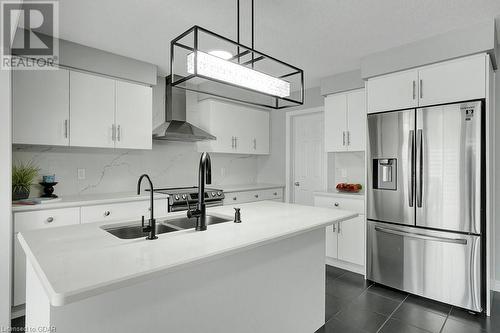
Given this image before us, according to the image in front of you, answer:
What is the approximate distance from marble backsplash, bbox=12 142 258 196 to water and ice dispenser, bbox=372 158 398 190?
248cm

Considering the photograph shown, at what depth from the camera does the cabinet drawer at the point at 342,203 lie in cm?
336

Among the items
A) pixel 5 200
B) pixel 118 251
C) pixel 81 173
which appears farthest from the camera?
pixel 81 173

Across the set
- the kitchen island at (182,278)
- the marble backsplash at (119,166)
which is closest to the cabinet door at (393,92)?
the kitchen island at (182,278)

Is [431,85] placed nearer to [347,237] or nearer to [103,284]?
[347,237]

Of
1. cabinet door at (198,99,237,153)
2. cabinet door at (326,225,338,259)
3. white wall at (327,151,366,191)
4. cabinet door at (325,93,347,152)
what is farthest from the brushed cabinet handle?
white wall at (327,151,366,191)

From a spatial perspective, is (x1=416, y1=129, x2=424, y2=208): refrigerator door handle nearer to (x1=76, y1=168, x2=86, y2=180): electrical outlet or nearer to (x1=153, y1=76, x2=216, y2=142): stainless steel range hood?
(x1=153, y1=76, x2=216, y2=142): stainless steel range hood

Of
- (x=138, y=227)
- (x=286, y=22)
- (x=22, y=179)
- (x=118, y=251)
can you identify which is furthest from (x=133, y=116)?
(x=118, y=251)

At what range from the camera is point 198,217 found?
169 cm

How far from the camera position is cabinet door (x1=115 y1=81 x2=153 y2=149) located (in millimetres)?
3193

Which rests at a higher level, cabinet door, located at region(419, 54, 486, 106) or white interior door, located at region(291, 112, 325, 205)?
cabinet door, located at region(419, 54, 486, 106)

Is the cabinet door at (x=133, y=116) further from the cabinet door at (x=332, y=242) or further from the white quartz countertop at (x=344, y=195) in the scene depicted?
the cabinet door at (x=332, y=242)

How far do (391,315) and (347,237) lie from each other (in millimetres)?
1112

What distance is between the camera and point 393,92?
2959 millimetres

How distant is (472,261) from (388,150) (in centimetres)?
→ 122
